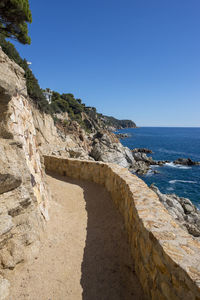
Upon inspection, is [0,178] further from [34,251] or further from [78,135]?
[78,135]

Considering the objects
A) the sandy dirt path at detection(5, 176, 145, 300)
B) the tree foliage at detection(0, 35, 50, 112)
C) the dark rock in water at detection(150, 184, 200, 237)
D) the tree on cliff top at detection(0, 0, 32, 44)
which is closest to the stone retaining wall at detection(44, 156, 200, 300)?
the sandy dirt path at detection(5, 176, 145, 300)

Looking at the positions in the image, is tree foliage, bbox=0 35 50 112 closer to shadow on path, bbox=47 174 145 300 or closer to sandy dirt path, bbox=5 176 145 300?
sandy dirt path, bbox=5 176 145 300

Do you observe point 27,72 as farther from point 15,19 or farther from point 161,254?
point 161,254

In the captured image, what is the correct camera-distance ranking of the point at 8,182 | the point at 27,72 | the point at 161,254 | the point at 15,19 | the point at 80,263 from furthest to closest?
the point at 27,72, the point at 15,19, the point at 80,263, the point at 8,182, the point at 161,254

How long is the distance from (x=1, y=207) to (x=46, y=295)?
1.79 meters

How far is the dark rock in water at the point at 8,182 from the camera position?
11.0 ft

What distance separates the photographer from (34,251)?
11.8 feet

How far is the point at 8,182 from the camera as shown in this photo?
3.45 metres

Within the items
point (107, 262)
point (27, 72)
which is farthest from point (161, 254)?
point (27, 72)

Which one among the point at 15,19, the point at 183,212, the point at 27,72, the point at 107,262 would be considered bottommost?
the point at 183,212

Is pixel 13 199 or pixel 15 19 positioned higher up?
pixel 15 19

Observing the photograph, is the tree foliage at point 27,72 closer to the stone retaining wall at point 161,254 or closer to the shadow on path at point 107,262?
the shadow on path at point 107,262

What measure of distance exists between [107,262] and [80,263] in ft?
1.96

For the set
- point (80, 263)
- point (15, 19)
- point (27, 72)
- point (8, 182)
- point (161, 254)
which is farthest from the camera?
point (27, 72)
